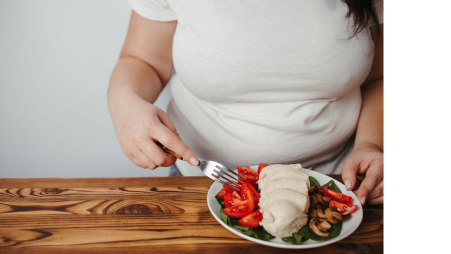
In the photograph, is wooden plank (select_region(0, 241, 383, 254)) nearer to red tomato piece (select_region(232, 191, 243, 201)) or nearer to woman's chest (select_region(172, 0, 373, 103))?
red tomato piece (select_region(232, 191, 243, 201))

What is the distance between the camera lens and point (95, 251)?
0.59m

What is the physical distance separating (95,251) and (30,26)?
1133 mm

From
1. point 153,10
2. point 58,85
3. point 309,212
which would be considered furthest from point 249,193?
point 58,85

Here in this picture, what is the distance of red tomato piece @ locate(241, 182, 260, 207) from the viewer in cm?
67

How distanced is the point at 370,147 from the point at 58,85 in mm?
1285

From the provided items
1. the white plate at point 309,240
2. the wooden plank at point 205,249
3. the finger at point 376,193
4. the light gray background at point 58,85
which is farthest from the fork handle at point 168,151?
the light gray background at point 58,85

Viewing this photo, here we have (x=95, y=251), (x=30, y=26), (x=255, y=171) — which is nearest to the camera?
(x=95, y=251)

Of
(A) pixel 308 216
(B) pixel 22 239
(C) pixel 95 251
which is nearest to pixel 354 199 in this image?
(A) pixel 308 216

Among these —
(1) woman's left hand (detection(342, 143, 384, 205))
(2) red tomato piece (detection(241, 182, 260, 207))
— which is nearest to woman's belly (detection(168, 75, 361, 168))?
(1) woman's left hand (detection(342, 143, 384, 205))

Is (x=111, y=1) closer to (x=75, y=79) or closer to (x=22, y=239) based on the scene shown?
(x=75, y=79)

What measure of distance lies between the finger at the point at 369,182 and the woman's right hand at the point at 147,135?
0.38m

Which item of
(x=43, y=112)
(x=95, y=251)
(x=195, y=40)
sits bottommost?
(x=43, y=112)

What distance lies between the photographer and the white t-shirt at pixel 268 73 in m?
0.80

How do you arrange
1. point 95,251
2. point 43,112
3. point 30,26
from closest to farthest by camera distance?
1. point 95,251
2. point 30,26
3. point 43,112
